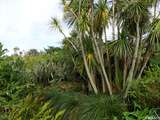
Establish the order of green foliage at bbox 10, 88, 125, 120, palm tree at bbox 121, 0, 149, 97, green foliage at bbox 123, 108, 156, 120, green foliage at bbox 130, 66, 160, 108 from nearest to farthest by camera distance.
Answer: green foliage at bbox 123, 108, 156, 120 → green foliage at bbox 10, 88, 125, 120 → green foliage at bbox 130, 66, 160, 108 → palm tree at bbox 121, 0, 149, 97

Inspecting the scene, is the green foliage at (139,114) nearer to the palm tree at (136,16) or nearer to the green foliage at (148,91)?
the green foliage at (148,91)

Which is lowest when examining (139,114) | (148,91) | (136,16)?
(139,114)

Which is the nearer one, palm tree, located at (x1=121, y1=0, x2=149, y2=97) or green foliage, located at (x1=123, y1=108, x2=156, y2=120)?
green foliage, located at (x1=123, y1=108, x2=156, y2=120)

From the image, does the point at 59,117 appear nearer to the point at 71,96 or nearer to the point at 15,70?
the point at 71,96

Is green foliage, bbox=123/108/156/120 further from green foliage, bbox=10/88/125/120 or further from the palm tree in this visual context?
the palm tree

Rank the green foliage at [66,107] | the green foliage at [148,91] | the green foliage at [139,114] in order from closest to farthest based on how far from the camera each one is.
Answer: the green foliage at [139,114] → the green foliage at [66,107] → the green foliage at [148,91]

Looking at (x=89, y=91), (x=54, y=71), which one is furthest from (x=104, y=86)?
(x=54, y=71)

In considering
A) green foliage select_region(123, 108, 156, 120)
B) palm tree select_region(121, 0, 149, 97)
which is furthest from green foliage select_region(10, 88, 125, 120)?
palm tree select_region(121, 0, 149, 97)

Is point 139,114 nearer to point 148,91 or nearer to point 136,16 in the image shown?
point 148,91

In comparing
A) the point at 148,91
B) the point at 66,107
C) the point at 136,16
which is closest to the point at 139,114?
the point at 148,91

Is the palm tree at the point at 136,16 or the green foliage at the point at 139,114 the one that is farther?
the palm tree at the point at 136,16

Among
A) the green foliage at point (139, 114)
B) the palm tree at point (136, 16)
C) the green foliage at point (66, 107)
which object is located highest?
the palm tree at point (136, 16)

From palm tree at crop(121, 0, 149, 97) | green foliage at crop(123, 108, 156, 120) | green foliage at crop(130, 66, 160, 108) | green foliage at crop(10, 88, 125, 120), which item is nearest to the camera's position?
green foliage at crop(123, 108, 156, 120)

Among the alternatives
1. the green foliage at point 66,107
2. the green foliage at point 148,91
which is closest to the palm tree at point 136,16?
the green foliage at point 148,91
